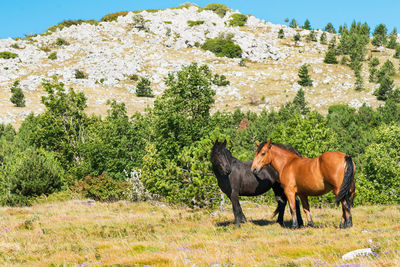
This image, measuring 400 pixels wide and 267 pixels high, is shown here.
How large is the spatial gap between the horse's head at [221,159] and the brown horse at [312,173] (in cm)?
104

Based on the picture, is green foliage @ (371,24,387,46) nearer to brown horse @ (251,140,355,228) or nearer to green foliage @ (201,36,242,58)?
green foliage @ (201,36,242,58)

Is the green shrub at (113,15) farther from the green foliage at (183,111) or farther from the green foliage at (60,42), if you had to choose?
the green foliage at (183,111)

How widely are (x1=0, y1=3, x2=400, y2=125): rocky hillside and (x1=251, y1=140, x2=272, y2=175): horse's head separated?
69.6 metres

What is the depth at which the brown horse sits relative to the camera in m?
8.21

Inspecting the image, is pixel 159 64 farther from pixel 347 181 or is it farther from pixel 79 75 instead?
pixel 347 181

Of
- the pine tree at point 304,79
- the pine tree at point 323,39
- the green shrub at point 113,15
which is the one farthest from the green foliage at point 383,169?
the green shrub at point 113,15

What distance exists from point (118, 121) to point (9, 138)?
92.0ft

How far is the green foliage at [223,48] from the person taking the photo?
468 ft

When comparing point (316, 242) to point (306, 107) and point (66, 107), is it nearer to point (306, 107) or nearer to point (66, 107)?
point (66, 107)

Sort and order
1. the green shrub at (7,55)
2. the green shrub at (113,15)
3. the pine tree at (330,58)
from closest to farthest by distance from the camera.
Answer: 1. the green shrub at (7,55)
2. the pine tree at (330,58)
3. the green shrub at (113,15)

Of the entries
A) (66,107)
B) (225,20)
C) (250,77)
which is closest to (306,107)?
(250,77)

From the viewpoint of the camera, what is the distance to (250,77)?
112500 mm

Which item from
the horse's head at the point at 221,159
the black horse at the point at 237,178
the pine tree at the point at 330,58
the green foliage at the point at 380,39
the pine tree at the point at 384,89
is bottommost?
the black horse at the point at 237,178

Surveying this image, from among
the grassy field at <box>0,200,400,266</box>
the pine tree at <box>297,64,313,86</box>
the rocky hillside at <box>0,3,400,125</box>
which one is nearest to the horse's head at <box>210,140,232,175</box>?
the grassy field at <box>0,200,400,266</box>
